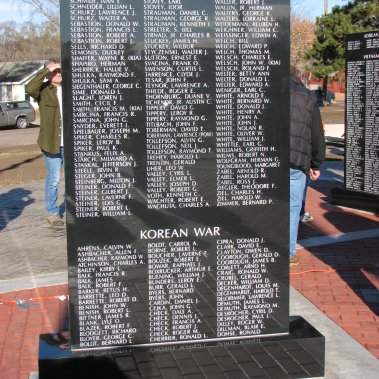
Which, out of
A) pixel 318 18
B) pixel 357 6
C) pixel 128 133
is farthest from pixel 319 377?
pixel 318 18

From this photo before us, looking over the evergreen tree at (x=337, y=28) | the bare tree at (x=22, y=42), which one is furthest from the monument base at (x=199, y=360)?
the bare tree at (x=22, y=42)

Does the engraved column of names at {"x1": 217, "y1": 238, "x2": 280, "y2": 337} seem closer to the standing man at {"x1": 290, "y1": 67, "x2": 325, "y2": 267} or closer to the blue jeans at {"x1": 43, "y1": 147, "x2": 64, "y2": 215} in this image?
the standing man at {"x1": 290, "y1": 67, "x2": 325, "y2": 267}

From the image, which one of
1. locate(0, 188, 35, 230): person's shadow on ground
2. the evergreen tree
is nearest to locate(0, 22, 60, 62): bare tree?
the evergreen tree

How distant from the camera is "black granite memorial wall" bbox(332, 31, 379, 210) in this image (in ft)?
28.5

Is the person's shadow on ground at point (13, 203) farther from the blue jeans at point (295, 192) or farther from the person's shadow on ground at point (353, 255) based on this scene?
the blue jeans at point (295, 192)

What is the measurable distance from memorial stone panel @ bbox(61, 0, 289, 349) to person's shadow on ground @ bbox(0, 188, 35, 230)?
206 inches

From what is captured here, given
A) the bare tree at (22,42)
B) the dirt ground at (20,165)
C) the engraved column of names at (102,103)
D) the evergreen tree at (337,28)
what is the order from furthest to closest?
the bare tree at (22,42) → the evergreen tree at (337,28) → the dirt ground at (20,165) → the engraved column of names at (102,103)

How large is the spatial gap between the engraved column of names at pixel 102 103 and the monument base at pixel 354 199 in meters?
6.04

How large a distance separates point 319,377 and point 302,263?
264 cm

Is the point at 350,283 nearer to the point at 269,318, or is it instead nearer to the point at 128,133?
the point at 269,318

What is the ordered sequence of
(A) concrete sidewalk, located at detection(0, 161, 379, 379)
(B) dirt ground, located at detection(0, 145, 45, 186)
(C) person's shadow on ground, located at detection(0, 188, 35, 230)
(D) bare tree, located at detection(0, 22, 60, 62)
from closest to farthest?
1. (A) concrete sidewalk, located at detection(0, 161, 379, 379)
2. (C) person's shadow on ground, located at detection(0, 188, 35, 230)
3. (B) dirt ground, located at detection(0, 145, 45, 186)
4. (D) bare tree, located at detection(0, 22, 60, 62)

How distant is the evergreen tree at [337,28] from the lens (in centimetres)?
2344

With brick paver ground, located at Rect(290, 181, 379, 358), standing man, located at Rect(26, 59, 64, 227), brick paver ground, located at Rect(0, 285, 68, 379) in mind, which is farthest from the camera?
standing man, located at Rect(26, 59, 64, 227)

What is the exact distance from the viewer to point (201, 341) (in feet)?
12.6
